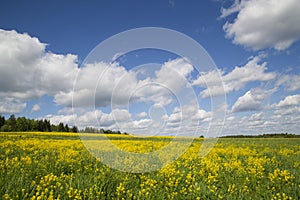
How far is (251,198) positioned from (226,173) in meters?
2.83

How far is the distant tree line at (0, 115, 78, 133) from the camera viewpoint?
296ft

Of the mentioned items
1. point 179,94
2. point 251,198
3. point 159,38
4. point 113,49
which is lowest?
point 251,198

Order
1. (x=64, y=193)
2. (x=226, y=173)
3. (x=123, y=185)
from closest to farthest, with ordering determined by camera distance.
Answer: (x=64, y=193) → (x=123, y=185) → (x=226, y=173)

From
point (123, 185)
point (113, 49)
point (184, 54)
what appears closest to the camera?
point (123, 185)

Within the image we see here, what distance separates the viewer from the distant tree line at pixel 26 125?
296ft

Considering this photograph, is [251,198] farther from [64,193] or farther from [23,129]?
[23,129]

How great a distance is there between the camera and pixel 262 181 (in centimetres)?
751

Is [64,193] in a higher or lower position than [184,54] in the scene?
lower

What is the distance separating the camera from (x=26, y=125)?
9294 cm

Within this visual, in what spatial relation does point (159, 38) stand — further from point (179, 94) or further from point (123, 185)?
point (123, 185)

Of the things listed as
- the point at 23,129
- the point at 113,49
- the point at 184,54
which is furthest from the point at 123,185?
the point at 23,129

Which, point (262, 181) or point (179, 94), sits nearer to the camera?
point (262, 181)

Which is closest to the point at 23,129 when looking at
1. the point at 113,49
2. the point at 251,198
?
the point at 113,49

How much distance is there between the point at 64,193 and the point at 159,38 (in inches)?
333
